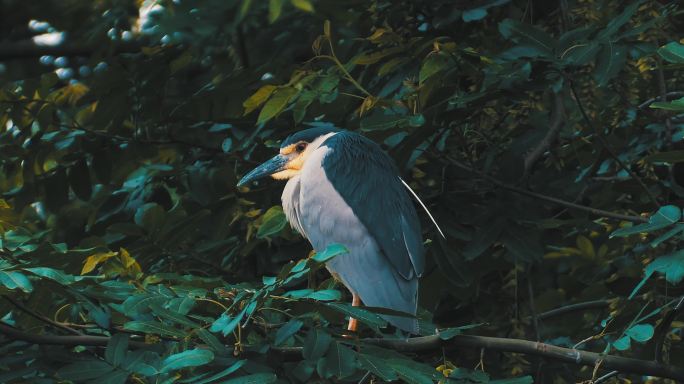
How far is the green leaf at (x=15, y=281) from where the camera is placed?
228 centimetres

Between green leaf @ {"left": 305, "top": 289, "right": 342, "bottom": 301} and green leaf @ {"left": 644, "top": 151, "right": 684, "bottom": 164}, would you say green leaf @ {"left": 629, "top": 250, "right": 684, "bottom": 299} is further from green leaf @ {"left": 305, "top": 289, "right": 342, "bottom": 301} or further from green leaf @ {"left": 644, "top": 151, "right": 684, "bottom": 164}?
green leaf @ {"left": 305, "top": 289, "right": 342, "bottom": 301}

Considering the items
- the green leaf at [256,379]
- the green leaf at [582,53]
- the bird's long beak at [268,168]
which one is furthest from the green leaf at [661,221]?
the bird's long beak at [268,168]

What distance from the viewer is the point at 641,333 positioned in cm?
245

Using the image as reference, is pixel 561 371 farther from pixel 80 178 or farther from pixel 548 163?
pixel 80 178

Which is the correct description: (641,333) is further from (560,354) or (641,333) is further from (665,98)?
(665,98)

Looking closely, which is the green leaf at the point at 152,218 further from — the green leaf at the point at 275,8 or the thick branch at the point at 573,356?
the green leaf at the point at 275,8

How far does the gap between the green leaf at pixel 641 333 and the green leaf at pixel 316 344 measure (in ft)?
2.35

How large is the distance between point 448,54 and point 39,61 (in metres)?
3.42

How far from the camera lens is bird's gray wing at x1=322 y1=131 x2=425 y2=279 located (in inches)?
134

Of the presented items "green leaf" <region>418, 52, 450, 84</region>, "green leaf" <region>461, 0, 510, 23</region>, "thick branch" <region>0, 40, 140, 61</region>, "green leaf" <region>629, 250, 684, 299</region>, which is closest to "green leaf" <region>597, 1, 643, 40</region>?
"green leaf" <region>418, 52, 450, 84</region>

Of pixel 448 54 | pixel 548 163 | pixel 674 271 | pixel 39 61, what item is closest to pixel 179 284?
pixel 448 54

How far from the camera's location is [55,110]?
12.7ft

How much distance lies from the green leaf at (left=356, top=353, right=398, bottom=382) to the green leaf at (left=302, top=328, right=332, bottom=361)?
82 mm

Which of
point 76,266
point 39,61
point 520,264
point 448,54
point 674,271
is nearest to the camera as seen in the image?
point 674,271
